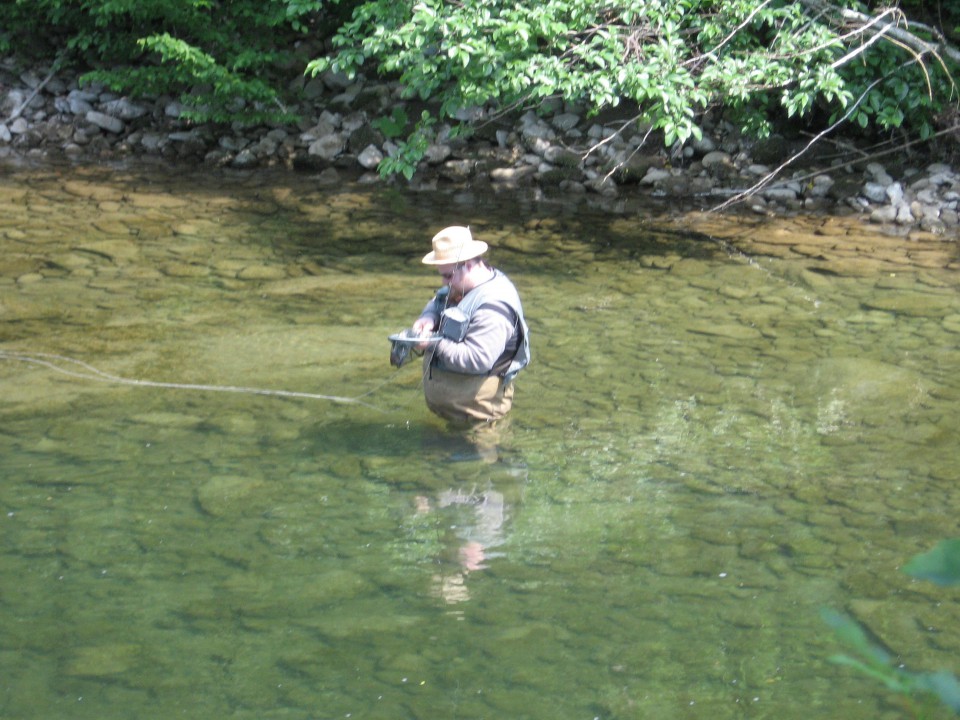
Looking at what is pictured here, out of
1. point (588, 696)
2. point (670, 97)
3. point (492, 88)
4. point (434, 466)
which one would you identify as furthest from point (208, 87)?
point (588, 696)

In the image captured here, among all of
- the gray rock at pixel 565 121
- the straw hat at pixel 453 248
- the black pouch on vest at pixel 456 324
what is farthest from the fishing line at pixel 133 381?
the gray rock at pixel 565 121

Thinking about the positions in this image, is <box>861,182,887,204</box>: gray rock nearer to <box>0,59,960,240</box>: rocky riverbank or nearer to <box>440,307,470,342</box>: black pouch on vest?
<box>0,59,960,240</box>: rocky riverbank

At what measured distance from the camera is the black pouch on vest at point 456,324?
209 inches

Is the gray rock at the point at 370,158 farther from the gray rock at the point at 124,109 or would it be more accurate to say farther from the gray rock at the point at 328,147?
the gray rock at the point at 124,109

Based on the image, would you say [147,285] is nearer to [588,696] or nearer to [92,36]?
[588,696]

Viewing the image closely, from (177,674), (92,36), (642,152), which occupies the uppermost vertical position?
(92,36)

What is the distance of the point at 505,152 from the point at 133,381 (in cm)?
710

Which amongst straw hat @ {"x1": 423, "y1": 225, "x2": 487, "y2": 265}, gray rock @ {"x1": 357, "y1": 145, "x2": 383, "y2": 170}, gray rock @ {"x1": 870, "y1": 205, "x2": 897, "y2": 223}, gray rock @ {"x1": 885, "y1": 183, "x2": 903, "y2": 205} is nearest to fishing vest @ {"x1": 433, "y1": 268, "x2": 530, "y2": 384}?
straw hat @ {"x1": 423, "y1": 225, "x2": 487, "y2": 265}

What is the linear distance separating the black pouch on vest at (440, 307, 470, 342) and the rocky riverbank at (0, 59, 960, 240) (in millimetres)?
5071

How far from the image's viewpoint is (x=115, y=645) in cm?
385

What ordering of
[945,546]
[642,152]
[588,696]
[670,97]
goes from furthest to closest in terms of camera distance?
1. [642,152]
2. [670,97]
3. [588,696]
4. [945,546]

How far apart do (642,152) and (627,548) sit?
8.36 m

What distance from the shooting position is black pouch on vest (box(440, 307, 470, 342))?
209 inches

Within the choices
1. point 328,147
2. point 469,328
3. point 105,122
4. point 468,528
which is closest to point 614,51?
point 469,328
